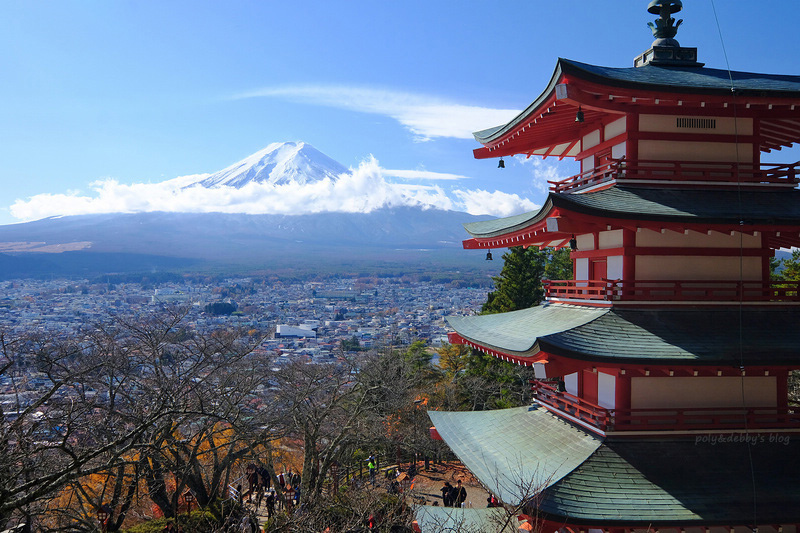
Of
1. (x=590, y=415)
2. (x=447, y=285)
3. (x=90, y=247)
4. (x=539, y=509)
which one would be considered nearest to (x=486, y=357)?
(x=590, y=415)

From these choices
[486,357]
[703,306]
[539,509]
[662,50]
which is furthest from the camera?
[486,357]

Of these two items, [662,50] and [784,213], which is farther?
[662,50]

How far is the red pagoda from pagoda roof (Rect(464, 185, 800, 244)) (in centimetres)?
3

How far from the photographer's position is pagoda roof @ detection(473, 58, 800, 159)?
352 inches

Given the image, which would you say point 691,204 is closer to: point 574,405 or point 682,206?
point 682,206

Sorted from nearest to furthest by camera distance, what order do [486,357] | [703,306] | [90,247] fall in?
[703,306], [486,357], [90,247]

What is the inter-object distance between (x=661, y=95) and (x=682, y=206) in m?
1.72

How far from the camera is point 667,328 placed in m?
9.02

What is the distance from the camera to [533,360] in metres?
8.84

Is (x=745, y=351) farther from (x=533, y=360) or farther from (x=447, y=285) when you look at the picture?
(x=447, y=285)

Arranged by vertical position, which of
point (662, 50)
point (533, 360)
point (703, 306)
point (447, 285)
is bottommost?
point (447, 285)

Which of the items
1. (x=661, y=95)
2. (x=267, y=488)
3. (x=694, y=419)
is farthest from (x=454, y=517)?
(x=267, y=488)

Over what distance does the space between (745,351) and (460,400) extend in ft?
71.3

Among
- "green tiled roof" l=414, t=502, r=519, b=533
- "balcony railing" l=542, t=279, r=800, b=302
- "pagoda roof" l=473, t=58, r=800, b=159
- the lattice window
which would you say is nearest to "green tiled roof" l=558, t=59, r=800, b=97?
"pagoda roof" l=473, t=58, r=800, b=159
